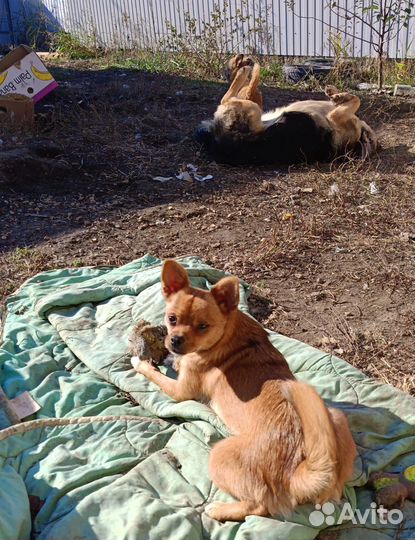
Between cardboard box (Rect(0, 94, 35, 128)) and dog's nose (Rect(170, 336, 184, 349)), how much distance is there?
19.6 ft

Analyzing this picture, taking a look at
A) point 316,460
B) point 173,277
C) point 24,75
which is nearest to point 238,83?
point 24,75

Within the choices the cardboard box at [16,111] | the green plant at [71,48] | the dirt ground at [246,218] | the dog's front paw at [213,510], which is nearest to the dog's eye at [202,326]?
the dog's front paw at [213,510]

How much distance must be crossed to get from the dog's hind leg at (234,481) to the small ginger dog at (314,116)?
5255 millimetres

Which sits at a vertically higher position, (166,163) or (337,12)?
(337,12)

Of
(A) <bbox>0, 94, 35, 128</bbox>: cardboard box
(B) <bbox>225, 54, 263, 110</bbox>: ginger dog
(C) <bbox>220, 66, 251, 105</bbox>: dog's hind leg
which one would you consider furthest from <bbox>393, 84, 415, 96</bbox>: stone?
(A) <bbox>0, 94, 35, 128</bbox>: cardboard box

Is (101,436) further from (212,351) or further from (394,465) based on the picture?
(394,465)

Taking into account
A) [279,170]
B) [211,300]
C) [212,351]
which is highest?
[211,300]

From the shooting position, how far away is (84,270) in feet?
16.9

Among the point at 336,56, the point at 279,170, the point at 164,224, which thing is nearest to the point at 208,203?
the point at 164,224

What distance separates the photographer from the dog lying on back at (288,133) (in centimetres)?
751

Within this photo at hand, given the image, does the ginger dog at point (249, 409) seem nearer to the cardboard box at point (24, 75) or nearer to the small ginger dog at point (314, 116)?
the small ginger dog at point (314, 116)

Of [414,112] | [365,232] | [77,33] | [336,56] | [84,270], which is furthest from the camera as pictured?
[77,33]

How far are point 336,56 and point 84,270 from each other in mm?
7304

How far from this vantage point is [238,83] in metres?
8.21
